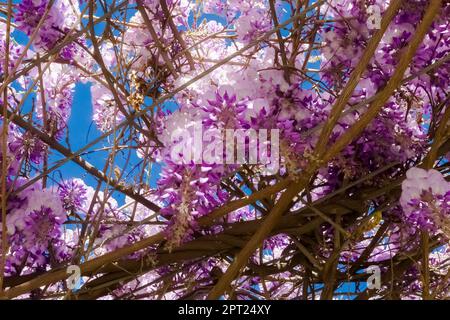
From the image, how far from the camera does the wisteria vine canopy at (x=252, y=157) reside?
91 cm

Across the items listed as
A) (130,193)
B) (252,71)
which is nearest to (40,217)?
(130,193)

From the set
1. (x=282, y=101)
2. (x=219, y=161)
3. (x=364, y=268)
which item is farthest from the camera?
(x=364, y=268)

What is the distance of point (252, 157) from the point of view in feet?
3.06

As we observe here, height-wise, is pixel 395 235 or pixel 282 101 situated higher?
pixel 282 101

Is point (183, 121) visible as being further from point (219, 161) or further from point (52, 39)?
point (52, 39)

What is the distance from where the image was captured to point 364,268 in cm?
114

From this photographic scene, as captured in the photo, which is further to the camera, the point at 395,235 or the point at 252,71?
the point at 395,235

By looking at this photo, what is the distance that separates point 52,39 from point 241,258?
46 centimetres

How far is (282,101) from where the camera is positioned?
1010mm

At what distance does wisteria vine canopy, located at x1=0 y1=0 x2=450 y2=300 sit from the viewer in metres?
0.91

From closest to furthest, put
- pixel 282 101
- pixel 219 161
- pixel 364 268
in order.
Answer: pixel 219 161 → pixel 282 101 → pixel 364 268

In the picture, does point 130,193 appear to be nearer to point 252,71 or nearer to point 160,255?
point 160,255

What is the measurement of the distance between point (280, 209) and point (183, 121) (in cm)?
19
